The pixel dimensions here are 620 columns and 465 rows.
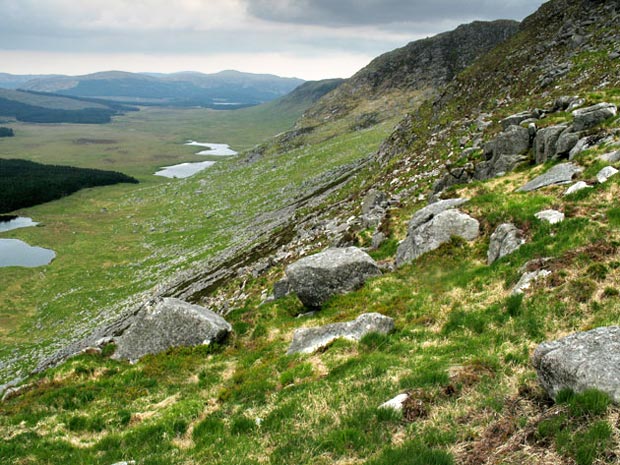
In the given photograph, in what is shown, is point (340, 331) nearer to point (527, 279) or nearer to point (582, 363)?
point (527, 279)

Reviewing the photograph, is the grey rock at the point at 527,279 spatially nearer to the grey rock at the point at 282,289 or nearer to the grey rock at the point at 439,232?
the grey rock at the point at 439,232

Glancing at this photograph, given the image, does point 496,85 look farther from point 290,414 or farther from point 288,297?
point 290,414

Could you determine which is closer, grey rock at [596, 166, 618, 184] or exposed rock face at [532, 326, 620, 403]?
exposed rock face at [532, 326, 620, 403]

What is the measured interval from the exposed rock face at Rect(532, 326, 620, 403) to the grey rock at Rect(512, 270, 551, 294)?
19.1 ft

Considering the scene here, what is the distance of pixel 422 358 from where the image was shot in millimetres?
13562

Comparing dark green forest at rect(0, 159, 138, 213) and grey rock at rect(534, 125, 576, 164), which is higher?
grey rock at rect(534, 125, 576, 164)

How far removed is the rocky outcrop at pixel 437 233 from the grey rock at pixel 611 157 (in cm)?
785

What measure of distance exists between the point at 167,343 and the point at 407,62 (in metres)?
188

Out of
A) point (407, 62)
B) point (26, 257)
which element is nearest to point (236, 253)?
point (26, 257)

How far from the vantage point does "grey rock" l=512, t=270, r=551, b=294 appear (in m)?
15.7

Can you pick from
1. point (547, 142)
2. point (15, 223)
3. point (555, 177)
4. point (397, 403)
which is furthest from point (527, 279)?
point (15, 223)

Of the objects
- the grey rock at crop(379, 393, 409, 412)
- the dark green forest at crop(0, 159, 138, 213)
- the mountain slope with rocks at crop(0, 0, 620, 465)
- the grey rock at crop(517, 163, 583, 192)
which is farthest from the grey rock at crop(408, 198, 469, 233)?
the dark green forest at crop(0, 159, 138, 213)

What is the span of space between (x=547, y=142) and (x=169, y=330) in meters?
28.4

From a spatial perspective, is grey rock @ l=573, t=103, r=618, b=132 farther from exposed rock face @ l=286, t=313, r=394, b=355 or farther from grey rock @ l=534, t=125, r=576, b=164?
exposed rock face @ l=286, t=313, r=394, b=355
